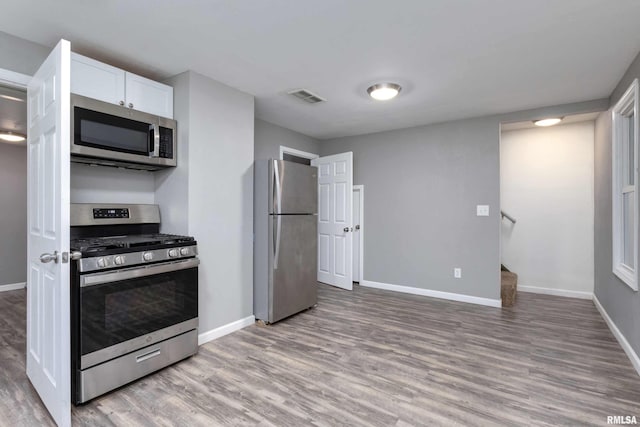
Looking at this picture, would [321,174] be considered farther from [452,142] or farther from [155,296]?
[155,296]

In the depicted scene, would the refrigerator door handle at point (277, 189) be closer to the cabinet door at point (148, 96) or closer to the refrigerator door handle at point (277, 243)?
the refrigerator door handle at point (277, 243)

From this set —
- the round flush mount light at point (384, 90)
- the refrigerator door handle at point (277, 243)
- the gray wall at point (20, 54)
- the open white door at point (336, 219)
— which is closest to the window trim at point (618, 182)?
the round flush mount light at point (384, 90)

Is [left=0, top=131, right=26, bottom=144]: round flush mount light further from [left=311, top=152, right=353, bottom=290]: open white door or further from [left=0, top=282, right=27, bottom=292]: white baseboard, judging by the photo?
[left=311, top=152, right=353, bottom=290]: open white door

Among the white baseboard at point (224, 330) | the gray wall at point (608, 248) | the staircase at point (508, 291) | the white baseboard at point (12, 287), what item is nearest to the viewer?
the gray wall at point (608, 248)

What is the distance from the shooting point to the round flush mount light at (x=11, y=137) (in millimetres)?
4258

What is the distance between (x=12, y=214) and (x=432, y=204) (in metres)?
6.26

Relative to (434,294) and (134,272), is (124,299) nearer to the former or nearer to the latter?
(134,272)

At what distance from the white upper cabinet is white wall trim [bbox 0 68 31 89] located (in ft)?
0.98

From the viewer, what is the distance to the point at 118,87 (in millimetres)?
2447

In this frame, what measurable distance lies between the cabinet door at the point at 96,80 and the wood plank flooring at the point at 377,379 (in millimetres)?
2083

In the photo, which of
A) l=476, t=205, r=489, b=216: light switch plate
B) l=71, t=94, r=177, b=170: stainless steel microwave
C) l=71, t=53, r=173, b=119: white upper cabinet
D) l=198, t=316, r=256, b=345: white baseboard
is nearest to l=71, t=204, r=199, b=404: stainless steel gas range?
l=198, t=316, r=256, b=345: white baseboard

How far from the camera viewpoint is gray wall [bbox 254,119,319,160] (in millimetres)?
4195

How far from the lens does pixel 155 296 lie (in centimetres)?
224

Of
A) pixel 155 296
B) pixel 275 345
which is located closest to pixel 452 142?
pixel 275 345
